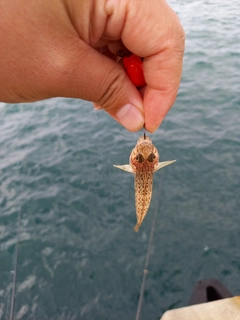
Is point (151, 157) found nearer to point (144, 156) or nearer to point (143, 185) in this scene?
point (144, 156)

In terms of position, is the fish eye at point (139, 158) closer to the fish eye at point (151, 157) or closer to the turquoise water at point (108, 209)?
the fish eye at point (151, 157)

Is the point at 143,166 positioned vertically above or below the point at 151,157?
below

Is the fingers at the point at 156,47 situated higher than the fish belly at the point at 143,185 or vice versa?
the fingers at the point at 156,47

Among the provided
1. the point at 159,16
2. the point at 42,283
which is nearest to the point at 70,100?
the point at 42,283

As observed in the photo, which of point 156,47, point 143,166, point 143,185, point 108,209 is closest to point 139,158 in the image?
point 143,166

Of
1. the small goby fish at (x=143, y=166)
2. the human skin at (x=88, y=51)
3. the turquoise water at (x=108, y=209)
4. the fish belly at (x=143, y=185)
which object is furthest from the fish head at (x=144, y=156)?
the turquoise water at (x=108, y=209)

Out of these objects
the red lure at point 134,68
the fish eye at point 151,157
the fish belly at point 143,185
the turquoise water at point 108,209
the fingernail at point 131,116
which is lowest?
the turquoise water at point 108,209

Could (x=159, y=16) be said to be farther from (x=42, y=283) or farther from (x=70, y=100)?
(x=70, y=100)
